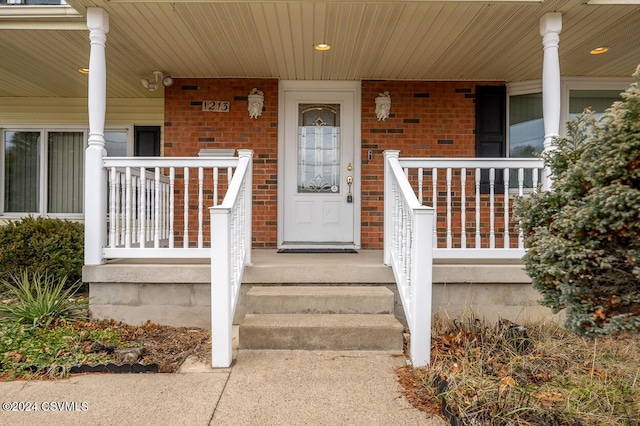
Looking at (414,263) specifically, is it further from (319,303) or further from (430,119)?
(430,119)

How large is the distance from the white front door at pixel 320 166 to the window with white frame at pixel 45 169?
9.86ft

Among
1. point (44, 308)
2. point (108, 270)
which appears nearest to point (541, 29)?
point (108, 270)

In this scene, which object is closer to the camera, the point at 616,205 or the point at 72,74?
the point at 616,205

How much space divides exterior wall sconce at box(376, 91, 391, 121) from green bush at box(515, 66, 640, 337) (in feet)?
11.3

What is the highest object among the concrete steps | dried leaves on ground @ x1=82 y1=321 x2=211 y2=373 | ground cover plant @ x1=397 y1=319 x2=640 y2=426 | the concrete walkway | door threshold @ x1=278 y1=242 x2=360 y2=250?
door threshold @ x1=278 y1=242 x2=360 y2=250

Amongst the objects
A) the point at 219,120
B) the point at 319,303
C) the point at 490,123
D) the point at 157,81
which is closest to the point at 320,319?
the point at 319,303

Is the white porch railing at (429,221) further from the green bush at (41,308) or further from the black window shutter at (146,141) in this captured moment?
the black window shutter at (146,141)

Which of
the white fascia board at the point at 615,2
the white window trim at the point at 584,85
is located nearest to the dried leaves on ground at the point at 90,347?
the white fascia board at the point at 615,2

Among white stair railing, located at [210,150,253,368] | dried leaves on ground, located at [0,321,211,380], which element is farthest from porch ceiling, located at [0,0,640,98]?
dried leaves on ground, located at [0,321,211,380]

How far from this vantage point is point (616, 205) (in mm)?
1809

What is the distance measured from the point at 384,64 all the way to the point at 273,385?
388 cm

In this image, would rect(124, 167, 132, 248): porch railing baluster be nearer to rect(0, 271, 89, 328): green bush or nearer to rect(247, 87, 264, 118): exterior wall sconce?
rect(0, 271, 89, 328): green bush

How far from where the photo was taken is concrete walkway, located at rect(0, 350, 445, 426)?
7.27ft

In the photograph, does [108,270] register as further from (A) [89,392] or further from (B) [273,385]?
(B) [273,385]
